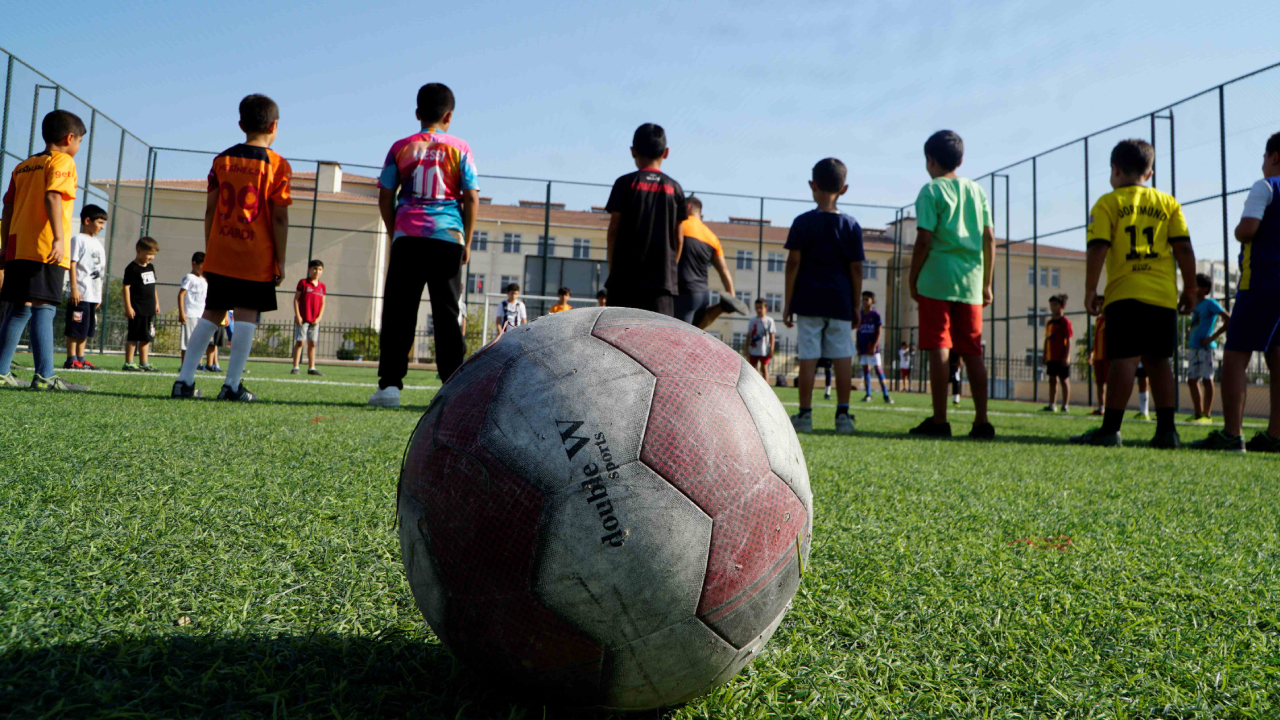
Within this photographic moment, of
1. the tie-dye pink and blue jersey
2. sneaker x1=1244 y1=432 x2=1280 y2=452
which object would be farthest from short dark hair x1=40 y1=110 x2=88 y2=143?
sneaker x1=1244 y1=432 x2=1280 y2=452

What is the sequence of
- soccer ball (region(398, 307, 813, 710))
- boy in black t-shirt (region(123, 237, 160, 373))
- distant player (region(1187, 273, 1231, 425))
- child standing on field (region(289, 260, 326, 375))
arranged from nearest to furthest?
soccer ball (region(398, 307, 813, 710)) → distant player (region(1187, 273, 1231, 425)) → boy in black t-shirt (region(123, 237, 160, 373)) → child standing on field (region(289, 260, 326, 375))

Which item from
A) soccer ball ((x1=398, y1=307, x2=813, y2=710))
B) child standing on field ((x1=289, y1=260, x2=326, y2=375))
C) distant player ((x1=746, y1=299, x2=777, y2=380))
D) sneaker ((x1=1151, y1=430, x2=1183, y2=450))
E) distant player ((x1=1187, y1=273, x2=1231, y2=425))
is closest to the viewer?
soccer ball ((x1=398, y1=307, x2=813, y2=710))

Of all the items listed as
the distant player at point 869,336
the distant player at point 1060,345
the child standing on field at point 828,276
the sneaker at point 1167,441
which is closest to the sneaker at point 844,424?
the child standing on field at point 828,276

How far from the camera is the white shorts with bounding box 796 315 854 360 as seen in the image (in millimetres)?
6156

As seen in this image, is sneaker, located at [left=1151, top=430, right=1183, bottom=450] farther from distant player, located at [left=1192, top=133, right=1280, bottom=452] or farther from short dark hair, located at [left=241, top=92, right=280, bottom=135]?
short dark hair, located at [left=241, top=92, right=280, bottom=135]

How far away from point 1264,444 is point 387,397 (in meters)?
6.84

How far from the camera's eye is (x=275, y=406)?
539 centimetres

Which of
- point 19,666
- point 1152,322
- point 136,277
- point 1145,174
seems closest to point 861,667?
point 19,666

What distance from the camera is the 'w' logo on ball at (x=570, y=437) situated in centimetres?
113

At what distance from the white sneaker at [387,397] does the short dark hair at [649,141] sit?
249 cm

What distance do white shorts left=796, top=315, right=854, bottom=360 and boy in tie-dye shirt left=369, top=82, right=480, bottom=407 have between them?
282cm

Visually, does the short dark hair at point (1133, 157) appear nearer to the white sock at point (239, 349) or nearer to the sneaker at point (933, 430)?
the sneaker at point (933, 430)

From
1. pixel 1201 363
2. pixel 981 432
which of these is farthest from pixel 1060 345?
pixel 981 432

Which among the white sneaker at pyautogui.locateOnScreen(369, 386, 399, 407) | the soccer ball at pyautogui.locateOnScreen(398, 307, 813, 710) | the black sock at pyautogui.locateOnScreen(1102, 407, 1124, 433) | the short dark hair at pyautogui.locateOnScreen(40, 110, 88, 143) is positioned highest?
the short dark hair at pyautogui.locateOnScreen(40, 110, 88, 143)
